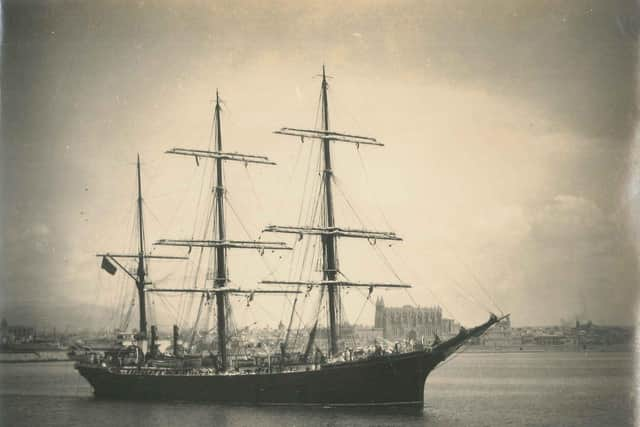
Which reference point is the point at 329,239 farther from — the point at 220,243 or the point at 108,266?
the point at 108,266

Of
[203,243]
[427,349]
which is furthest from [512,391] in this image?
[203,243]

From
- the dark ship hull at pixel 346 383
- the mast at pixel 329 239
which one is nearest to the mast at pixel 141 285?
the dark ship hull at pixel 346 383

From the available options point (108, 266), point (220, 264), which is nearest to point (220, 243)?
point (220, 264)

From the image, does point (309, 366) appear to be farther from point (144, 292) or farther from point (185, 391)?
point (144, 292)

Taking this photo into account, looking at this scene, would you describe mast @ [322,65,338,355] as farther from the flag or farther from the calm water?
the flag

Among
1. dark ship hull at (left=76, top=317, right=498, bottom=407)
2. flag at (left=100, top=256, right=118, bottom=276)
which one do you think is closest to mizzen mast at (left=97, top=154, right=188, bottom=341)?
flag at (left=100, top=256, right=118, bottom=276)
